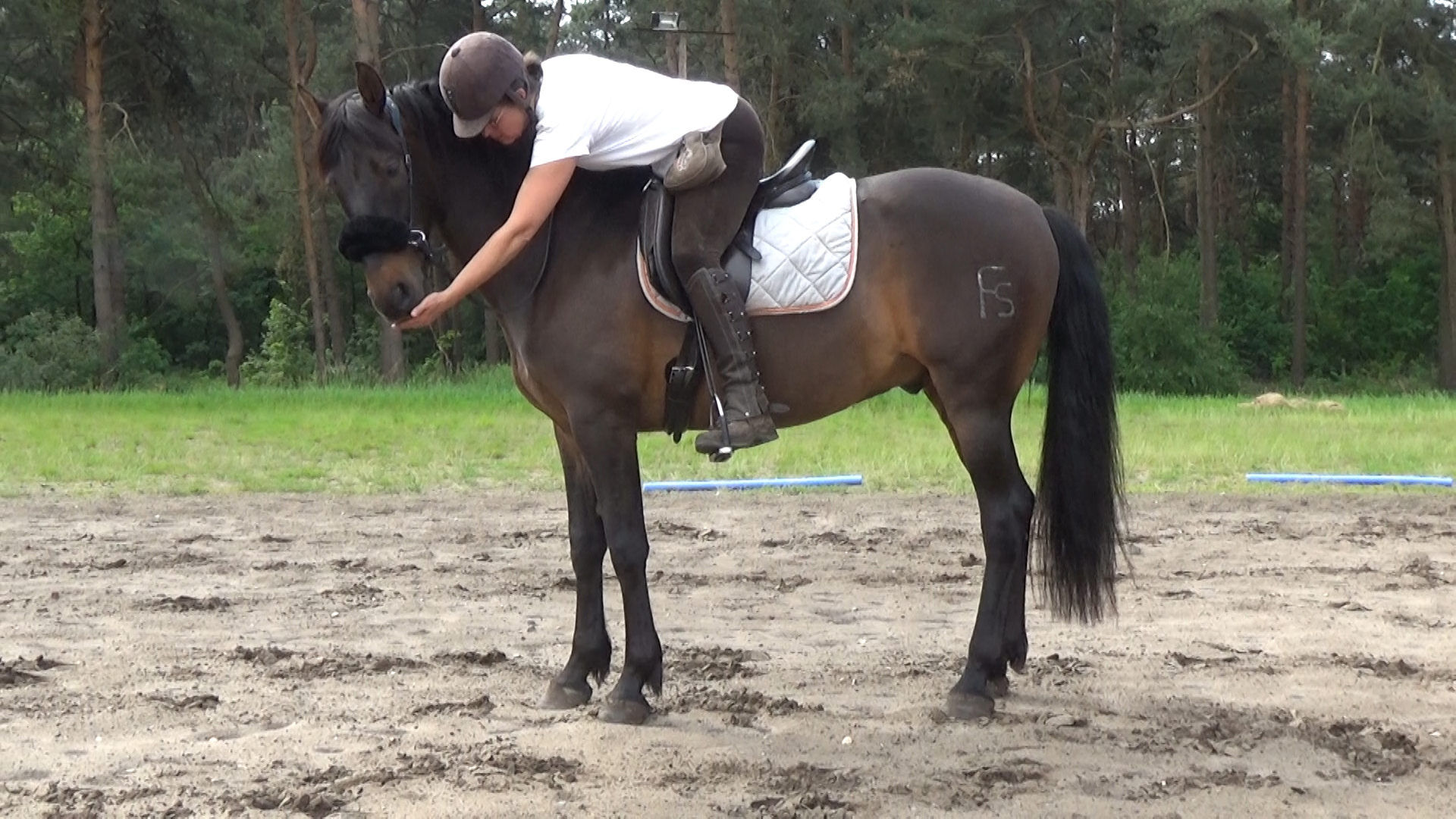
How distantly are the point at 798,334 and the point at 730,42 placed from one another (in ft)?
70.3

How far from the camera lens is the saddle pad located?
4746mm

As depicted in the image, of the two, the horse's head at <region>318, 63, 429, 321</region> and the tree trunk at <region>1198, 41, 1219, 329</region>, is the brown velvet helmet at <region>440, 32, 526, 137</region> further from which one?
the tree trunk at <region>1198, 41, 1219, 329</region>

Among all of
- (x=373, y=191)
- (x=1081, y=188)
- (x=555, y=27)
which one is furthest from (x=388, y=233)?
(x=1081, y=188)

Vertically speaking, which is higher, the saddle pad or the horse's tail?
the saddle pad

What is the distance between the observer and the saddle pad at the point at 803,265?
4746 millimetres

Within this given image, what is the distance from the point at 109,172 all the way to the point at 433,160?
26537 millimetres

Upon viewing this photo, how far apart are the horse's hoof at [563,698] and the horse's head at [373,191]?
4.52 ft

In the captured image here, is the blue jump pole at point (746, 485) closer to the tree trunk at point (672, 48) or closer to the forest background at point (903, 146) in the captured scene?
the forest background at point (903, 146)

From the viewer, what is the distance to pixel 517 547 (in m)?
8.18

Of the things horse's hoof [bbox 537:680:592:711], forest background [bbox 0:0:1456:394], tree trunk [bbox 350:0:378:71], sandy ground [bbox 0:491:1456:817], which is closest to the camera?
sandy ground [bbox 0:491:1456:817]

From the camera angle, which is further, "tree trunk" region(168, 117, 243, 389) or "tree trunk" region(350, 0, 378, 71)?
"tree trunk" region(168, 117, 243, 389)

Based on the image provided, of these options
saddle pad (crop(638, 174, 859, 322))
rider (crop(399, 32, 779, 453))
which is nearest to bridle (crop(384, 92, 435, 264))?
rider (crop(399, 32, 779, 453))

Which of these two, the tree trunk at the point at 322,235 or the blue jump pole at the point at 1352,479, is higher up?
the tree trunk at the point at 322,235

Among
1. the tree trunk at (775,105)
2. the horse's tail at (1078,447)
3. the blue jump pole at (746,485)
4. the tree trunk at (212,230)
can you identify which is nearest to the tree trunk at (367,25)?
the tree trunk at (212,230)
